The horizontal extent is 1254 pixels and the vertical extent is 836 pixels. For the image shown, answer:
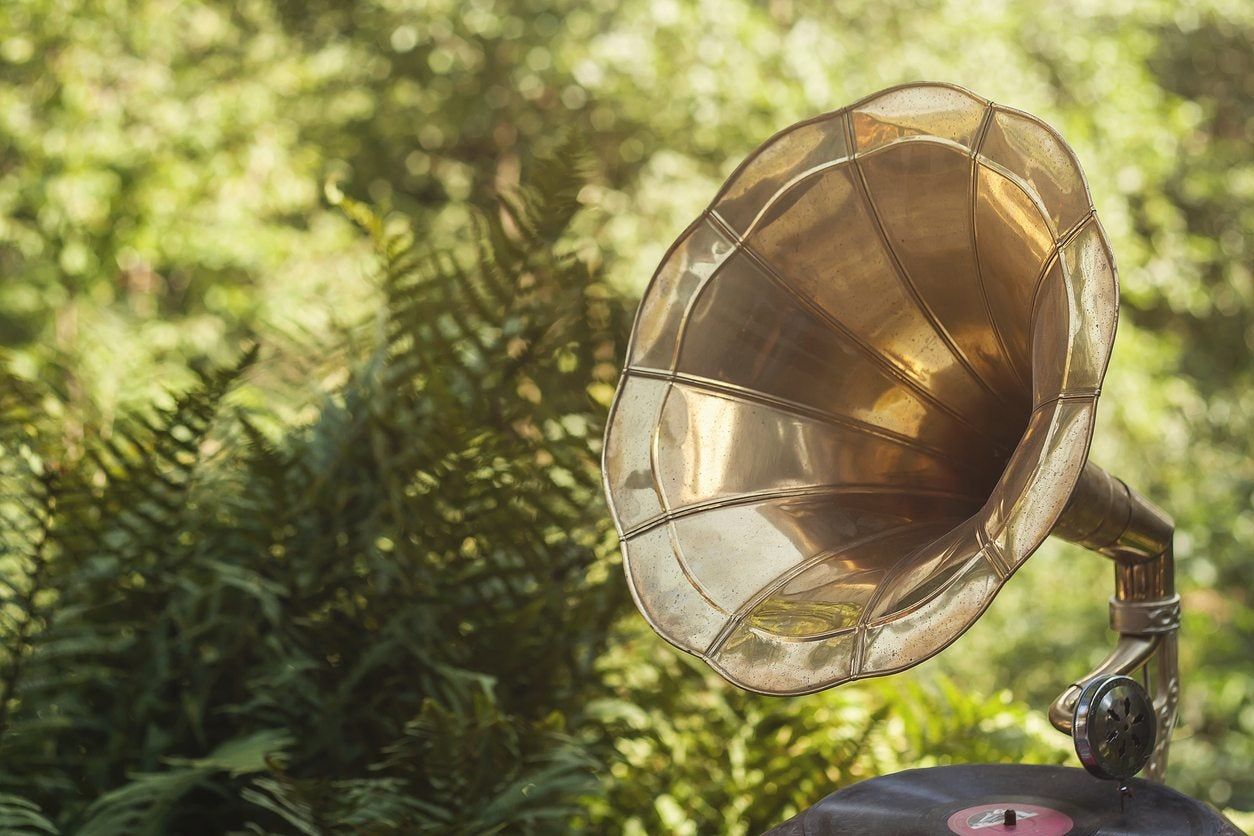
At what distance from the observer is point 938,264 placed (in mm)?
1870

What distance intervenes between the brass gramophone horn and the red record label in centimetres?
11

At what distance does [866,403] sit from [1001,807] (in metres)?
0.70

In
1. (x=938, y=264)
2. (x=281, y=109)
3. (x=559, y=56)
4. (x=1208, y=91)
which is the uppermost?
(x=281, y=109)

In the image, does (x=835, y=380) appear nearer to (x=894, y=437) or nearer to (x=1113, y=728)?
(x=894, y=437)

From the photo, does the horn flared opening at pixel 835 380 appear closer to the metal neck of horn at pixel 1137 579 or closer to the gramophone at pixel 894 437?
the gramophone at pixel 894 437

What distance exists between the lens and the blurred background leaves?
2396 millimetres

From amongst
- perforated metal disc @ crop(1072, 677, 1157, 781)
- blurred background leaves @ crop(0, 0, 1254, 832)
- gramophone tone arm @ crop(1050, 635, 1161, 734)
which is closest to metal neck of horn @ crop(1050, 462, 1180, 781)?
gramophone tone arm @ crop(1050, 635, 1161, 734)

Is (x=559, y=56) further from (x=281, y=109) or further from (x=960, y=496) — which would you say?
(x=960, y=496)

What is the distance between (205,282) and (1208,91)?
5860mm

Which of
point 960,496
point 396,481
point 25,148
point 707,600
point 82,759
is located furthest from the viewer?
point 25,148

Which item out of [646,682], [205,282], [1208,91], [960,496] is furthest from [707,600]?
[1208,91]

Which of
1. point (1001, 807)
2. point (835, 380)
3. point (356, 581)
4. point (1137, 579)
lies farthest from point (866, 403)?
point (356, 581)

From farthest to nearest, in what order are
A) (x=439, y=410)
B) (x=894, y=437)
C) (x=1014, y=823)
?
1. (x=439, y=410)
2. (x=894, y=437)
3. (x=1014, y=823)

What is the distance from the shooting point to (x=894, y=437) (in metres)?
1.98
